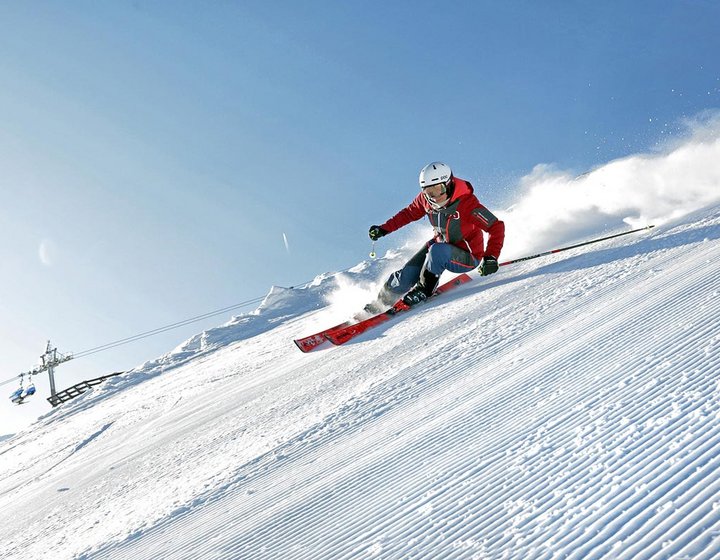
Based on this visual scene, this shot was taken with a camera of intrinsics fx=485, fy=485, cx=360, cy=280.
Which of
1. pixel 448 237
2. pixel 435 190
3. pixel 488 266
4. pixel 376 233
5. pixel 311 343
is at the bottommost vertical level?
pixel 311 343

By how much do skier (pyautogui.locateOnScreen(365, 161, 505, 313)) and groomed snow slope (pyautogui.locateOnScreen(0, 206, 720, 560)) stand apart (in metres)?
0.96

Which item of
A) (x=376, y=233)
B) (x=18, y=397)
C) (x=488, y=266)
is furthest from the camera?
(x=18, y=397)

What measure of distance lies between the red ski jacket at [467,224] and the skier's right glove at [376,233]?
1023 millimetres

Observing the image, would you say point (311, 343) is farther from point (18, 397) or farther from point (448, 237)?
point (18, 397)

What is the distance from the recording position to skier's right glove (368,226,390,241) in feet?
23.1

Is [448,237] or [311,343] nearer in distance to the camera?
[311,343]

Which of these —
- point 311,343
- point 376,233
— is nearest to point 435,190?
point 376,233

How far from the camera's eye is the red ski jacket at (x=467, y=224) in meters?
5.89

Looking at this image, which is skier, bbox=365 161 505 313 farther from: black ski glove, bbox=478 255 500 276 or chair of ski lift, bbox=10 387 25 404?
chair of ski lift, bbox=10 387 25 404

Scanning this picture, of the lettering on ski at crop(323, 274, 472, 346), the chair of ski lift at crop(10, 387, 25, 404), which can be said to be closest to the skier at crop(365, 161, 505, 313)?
the lettering on ski at crop(323, 274, 472, 346)

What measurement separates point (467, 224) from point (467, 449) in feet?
14.4

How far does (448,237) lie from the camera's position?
6105 millimetres

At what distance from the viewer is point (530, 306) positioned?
153 inches

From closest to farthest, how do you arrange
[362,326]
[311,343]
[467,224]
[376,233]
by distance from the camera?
1. [362,326]
2. [311,343]
3. [467,224]
4. [376,233]
